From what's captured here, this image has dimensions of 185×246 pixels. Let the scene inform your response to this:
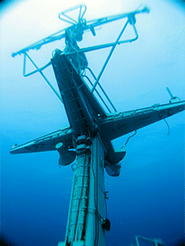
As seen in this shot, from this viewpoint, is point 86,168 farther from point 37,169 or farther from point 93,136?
point 37,169

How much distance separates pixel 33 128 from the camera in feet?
102

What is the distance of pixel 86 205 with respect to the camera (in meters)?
3.86

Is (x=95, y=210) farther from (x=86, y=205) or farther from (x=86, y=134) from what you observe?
(x=86, y=134)

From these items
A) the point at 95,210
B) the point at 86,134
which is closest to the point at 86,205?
the point at 95,210

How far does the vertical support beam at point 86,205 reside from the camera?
3365mm

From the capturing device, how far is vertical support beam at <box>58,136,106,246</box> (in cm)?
337

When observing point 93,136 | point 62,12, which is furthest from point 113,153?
point 62,12

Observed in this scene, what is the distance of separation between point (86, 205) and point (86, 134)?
271 centimetres

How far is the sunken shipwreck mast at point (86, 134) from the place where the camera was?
3719 millimetres

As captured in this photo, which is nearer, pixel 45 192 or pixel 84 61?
pixel 84 61

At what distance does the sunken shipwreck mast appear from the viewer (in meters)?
3.72

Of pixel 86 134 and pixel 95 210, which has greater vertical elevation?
pixel 86 134

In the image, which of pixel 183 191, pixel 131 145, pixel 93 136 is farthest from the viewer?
pixel 183 191

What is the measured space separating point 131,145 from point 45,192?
1405 inches
